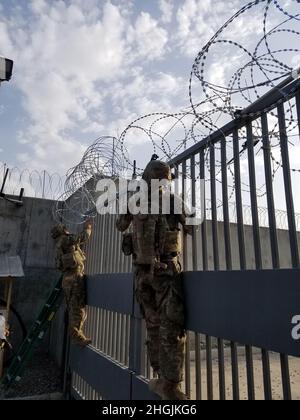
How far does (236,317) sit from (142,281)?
978 mm

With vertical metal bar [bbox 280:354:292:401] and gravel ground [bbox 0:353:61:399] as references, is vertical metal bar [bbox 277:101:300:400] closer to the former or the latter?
vertical metal bar [bbox 280:354:292:401]

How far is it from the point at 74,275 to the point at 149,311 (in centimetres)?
272

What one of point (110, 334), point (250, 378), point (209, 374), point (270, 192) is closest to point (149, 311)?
point (209, 374)


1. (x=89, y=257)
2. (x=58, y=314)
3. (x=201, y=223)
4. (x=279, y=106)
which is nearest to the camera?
(x=279, y=106)

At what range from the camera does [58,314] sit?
717cm

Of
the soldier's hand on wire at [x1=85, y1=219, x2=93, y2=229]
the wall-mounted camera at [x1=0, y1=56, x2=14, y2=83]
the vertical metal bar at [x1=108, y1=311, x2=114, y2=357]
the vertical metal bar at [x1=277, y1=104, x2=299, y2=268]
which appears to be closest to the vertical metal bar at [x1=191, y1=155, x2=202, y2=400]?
the vertical metal bar at [x1=277, y1=104, x2=299, y2=268]

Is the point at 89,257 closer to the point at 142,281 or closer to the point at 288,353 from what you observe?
the point at 142,281

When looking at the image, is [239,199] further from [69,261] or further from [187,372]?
[69,261]

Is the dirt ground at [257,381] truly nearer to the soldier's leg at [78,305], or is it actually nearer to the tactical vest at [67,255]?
the soldier's leg at [78,305]

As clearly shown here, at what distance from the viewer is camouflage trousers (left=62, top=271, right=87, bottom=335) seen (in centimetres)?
489

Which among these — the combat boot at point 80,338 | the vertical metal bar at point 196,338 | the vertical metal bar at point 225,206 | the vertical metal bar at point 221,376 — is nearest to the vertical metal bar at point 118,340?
the combat boot at point 80,338

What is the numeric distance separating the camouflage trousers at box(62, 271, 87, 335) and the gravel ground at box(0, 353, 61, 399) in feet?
5.88

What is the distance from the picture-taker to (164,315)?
7.91ft
